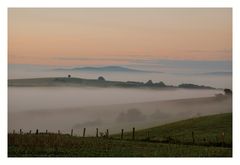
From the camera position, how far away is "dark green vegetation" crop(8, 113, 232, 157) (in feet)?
42.3

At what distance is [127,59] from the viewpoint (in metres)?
13.0

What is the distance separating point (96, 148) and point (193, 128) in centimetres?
116

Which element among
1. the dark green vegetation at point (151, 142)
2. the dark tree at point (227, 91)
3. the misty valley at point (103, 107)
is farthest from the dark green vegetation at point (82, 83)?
the dark green vegetation at point (151, 142)

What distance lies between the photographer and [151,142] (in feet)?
43.1

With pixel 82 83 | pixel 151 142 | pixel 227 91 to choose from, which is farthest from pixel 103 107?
pixel 227 91

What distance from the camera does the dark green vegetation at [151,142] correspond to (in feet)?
42.3

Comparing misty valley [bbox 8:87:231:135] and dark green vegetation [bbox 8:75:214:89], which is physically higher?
dark green vegetation [bbox 8:75:214:89]

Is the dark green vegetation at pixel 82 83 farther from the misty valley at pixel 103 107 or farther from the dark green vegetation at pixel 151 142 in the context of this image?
the dark green vegetation at pixel 151 142

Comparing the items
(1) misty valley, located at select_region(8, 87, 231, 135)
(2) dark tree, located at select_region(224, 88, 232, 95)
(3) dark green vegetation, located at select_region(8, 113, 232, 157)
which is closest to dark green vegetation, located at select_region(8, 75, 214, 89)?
(1) misty valley, located at select_region(8, 87, 231, 135)

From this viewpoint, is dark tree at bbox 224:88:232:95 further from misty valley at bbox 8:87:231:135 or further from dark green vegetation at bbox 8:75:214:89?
dark green vegetation at bbox 8:75:214:89
